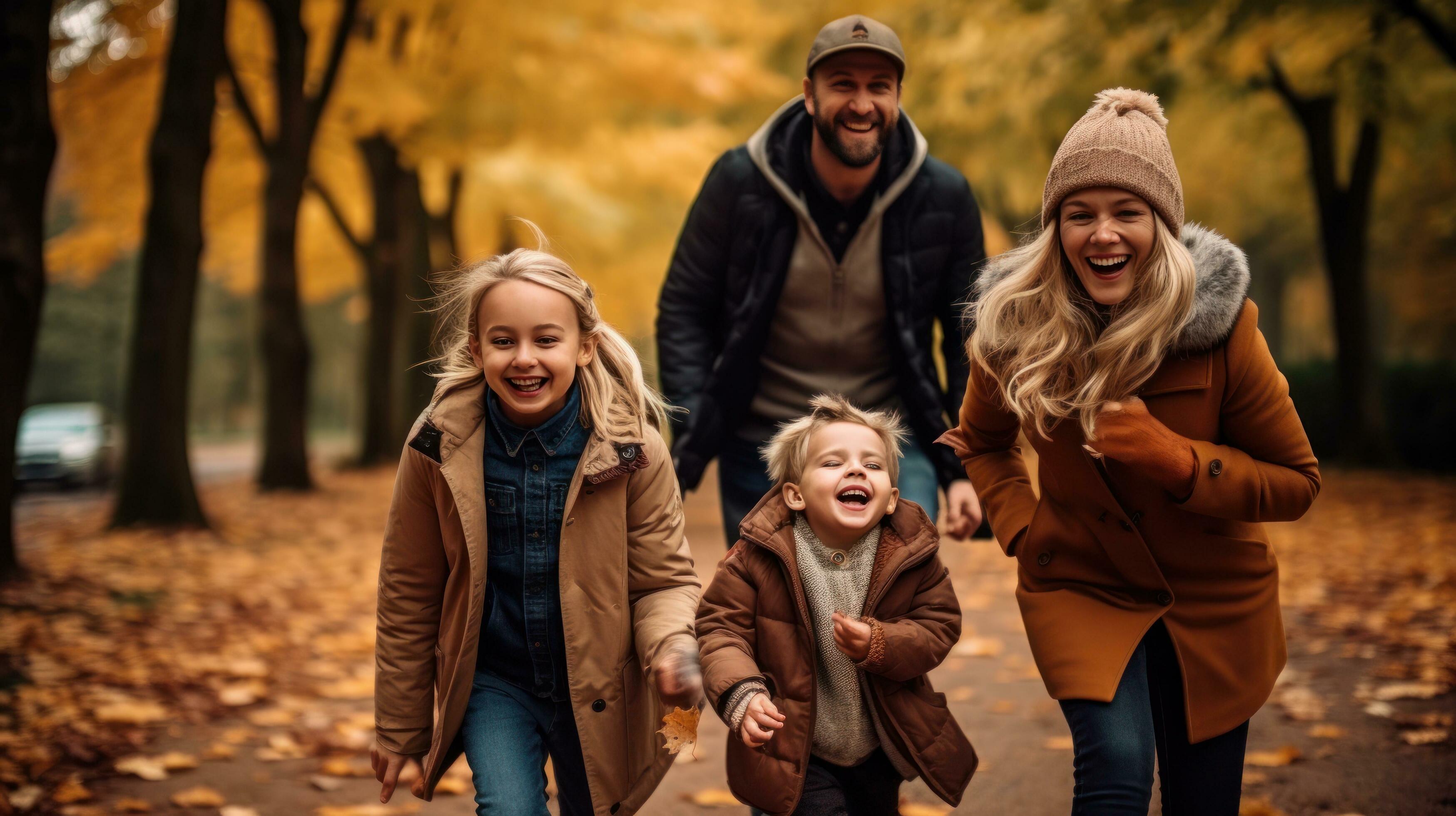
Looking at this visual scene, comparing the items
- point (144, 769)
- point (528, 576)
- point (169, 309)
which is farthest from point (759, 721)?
point (169, 309)

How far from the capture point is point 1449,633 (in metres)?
7.08

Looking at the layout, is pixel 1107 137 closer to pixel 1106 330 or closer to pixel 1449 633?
pixel 1106 330

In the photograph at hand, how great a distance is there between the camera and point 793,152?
13.3ft

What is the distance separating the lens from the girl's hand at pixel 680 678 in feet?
9.14

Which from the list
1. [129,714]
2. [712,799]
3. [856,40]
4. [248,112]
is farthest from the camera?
[248,112]

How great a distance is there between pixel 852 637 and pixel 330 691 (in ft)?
14.5

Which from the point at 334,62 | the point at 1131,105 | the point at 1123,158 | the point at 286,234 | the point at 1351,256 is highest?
the point at 334,62

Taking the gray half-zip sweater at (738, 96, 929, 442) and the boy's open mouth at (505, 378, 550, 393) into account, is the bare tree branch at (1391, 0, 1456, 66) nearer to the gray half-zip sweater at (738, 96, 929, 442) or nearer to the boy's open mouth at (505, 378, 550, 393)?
the gray half-zip sweater at (738, 96, 929, 442)

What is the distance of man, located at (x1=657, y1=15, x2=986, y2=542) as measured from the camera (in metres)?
3.96

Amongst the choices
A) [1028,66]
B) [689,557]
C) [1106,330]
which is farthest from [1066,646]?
[1028,66]

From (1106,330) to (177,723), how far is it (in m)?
4.73

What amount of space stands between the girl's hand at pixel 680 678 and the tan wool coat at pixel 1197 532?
0.80 m

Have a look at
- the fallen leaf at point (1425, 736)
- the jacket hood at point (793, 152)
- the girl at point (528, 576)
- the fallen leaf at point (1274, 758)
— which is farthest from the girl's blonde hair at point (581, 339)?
the fallen leaf at point (1425, 736)

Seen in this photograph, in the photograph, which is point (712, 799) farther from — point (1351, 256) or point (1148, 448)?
point (1351, 256)
